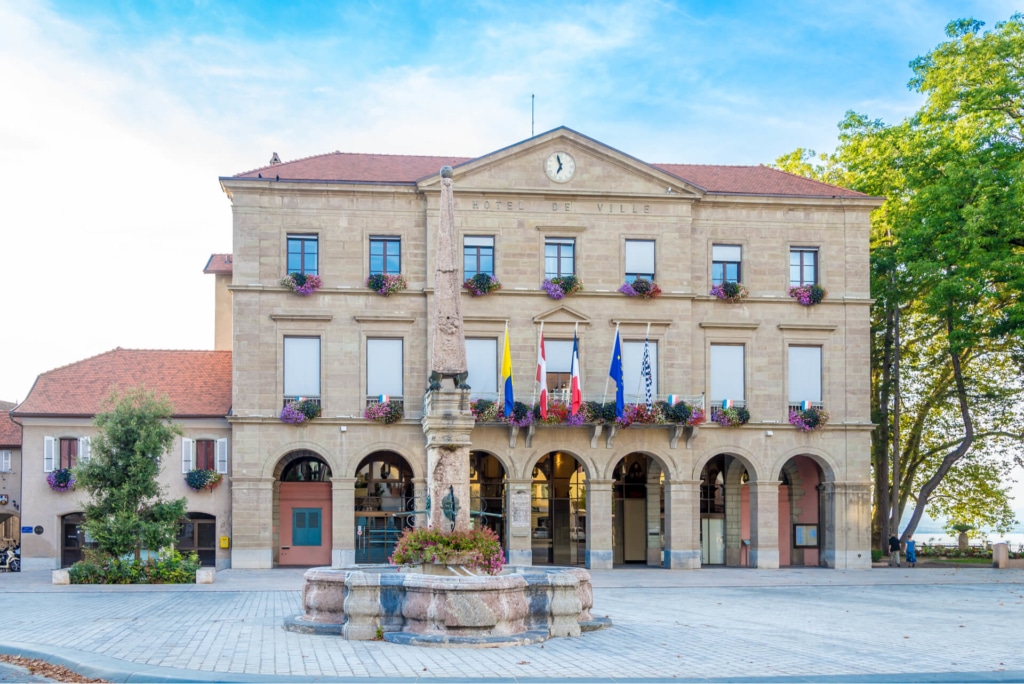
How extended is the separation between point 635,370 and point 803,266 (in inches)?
319

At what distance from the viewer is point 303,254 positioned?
43.6 m

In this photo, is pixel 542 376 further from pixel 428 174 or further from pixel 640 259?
pixel 428 174

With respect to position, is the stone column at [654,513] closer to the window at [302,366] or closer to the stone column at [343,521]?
the stone column at [343,521]

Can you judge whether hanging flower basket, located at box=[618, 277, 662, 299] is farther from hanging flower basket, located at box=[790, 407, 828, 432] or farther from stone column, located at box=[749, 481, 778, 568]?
stone column, located at box=[749, 481, 778, 568]

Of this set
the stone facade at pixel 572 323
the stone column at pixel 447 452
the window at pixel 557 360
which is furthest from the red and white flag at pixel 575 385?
the stone column at pixel 447 452

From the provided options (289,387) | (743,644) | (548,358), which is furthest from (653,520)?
(743,644)

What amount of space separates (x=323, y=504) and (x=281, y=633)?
2470cm

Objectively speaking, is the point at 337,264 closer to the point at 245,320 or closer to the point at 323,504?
the point at 245,320

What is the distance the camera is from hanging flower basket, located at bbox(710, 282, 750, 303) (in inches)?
1747

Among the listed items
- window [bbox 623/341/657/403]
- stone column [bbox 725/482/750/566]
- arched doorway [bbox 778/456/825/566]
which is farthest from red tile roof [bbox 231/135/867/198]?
stone column [bbox 725/482/750/566]

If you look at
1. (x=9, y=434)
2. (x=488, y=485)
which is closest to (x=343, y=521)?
(x=488, y=485)

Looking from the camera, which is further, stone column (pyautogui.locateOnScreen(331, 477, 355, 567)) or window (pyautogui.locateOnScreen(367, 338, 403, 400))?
window (pyautogui.locateOnScreen(367, 338, 403, 400))

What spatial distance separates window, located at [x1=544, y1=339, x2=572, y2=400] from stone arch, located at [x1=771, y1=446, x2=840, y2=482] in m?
8.66

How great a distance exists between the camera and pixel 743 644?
19.7 metres
